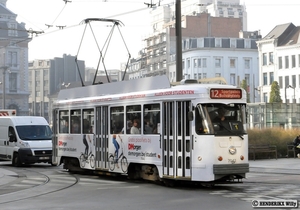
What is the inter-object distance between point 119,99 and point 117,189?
3.54 meters

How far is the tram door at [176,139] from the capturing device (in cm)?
1766

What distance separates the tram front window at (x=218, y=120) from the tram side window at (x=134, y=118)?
265 cm

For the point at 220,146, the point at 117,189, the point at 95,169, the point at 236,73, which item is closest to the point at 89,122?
the point at 95,169

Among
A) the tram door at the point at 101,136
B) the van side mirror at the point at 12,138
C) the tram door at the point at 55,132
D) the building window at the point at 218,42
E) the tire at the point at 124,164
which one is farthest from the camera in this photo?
the building window at the point at 218,42

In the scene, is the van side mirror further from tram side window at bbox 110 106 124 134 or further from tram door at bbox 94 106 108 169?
tram side window at bbox 110 106 124 134

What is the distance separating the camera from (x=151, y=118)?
19.2m

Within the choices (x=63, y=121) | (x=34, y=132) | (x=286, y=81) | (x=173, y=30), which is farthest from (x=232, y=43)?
(x=63, y=121)

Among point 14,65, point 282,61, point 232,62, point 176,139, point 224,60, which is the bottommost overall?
point 176,139

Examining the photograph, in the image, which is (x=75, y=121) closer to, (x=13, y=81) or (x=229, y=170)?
(x=229, y=170)

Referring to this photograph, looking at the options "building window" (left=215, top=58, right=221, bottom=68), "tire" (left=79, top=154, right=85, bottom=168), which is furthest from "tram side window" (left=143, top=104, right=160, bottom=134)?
"building window" (left=215, top=58, right=221, bottom=68)

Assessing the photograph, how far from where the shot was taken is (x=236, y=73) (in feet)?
363

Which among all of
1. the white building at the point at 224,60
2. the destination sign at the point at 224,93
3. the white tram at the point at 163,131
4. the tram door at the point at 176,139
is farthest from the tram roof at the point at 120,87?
the white building at the point at 224,60

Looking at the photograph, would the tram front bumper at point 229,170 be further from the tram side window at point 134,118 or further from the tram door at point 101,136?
the tram door at point 101,136

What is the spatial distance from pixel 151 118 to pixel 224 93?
240cm
